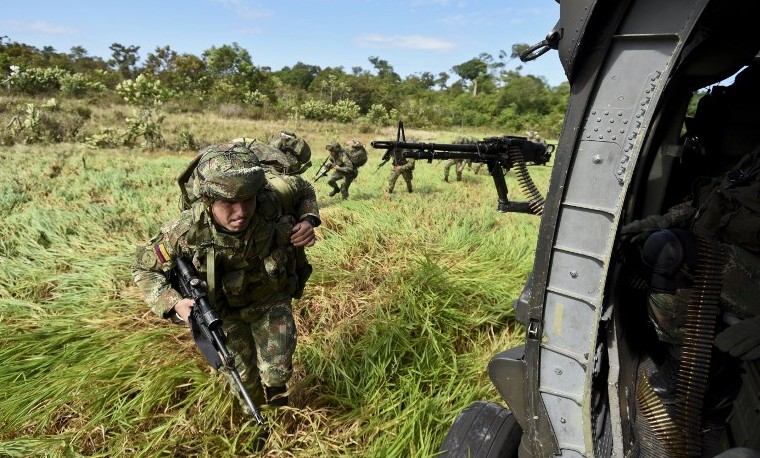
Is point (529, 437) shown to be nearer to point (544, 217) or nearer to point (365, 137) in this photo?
point (544, 217)

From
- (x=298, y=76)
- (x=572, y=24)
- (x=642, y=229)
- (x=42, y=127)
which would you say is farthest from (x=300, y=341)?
(x=298, y=76)

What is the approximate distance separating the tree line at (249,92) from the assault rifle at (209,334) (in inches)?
635

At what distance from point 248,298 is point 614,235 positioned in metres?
1.90

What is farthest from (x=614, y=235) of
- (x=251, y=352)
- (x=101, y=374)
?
(x=101, y=374)

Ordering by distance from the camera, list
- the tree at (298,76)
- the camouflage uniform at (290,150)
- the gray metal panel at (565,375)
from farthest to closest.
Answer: the tree at (298,76) < the camouflage uniform at (290,150) < the gray metal panel at (565,375)

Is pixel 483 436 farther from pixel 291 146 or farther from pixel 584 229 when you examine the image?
pixel 291 146

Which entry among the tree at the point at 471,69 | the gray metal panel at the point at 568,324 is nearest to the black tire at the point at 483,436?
the gray metal panel at the point at 568,324

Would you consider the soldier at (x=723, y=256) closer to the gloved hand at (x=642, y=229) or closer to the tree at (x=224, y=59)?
the gloved hand at (x=642, y=229)

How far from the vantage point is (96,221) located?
5.45 meters

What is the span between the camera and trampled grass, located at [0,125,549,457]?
2498 millimetres

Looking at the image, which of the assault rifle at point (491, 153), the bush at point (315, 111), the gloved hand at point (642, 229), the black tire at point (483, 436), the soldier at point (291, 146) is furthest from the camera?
the bush at point (315, 111)

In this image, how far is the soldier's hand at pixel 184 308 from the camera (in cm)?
217

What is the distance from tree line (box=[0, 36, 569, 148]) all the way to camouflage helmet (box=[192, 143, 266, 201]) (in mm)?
15961

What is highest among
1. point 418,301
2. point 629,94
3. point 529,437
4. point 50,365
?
point 629,94
